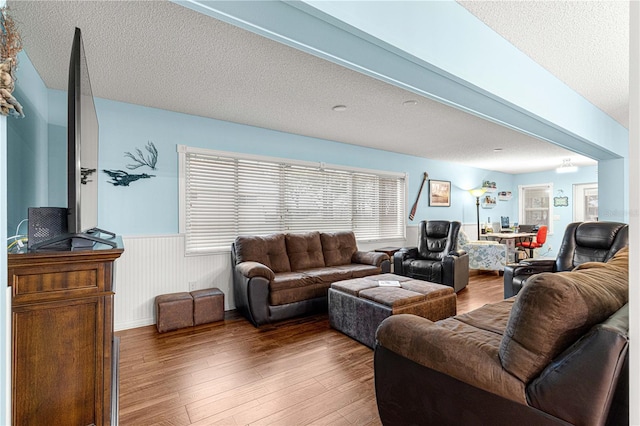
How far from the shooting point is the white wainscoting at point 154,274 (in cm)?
313

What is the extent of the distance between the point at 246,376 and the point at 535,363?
72.6 inches

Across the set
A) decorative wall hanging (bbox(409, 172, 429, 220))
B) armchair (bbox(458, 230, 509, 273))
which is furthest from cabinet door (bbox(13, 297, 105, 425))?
armchair (bbox(458, 230, 509, 273))

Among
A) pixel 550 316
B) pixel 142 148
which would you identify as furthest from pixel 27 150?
pixel 550 316

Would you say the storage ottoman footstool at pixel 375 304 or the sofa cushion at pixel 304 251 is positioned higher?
the sofa cushion at pixel 304 251

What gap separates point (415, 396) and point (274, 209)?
3213mm

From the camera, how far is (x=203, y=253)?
3.62m

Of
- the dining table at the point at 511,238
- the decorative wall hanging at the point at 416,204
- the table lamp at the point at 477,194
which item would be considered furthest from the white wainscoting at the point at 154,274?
the dining table at the point at 511,238

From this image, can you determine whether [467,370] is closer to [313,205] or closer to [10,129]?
[10,129]

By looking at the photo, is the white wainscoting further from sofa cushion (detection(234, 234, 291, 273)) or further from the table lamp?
the table lamp

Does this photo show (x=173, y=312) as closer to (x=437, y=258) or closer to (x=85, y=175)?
(x=85, y=175)

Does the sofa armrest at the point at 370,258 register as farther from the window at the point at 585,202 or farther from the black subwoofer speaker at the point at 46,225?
the window at the point at 585,202

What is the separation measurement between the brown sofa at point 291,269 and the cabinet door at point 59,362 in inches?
67.1

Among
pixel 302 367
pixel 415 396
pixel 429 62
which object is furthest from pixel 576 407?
pixel 302 367

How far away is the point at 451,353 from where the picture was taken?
4.08 feet
